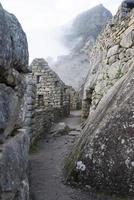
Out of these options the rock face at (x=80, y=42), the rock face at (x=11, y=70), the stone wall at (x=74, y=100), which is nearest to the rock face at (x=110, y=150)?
the rock face at (x=11, y=70)

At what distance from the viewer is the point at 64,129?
13.9 m

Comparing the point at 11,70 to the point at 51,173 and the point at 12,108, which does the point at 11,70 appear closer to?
the point at 12,108

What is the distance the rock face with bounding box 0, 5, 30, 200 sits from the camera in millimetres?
3682

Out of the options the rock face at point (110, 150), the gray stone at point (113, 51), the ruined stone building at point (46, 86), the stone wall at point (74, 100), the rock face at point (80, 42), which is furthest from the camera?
the rock face at point (80, 42)

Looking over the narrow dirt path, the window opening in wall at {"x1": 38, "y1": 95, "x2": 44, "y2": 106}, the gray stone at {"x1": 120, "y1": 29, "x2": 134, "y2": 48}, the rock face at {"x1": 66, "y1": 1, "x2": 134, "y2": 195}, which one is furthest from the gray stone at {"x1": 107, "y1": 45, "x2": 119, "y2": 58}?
the window opening in wall at {"x1": 38, "y1": 95, "x2": 44, "y2": 106}

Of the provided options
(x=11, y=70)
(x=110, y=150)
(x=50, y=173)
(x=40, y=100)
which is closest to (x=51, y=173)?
(x=50, y=173)

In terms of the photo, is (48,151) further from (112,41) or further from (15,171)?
(15,171)

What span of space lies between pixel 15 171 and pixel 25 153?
1.92 feet

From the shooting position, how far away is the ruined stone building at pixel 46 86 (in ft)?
61.8

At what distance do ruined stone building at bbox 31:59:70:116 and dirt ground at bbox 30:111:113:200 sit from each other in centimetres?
675

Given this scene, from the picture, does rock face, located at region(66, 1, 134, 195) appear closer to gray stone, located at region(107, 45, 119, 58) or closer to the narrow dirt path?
the narrow dirt path

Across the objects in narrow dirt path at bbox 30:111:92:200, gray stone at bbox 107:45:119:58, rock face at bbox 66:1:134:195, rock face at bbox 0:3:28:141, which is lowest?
narrow dirt path at bbox 30:111:92:200

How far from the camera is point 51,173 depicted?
7.93 meters

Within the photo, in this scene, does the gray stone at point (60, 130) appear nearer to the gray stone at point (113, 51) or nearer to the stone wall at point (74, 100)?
the gray stone at point (113, 51)
